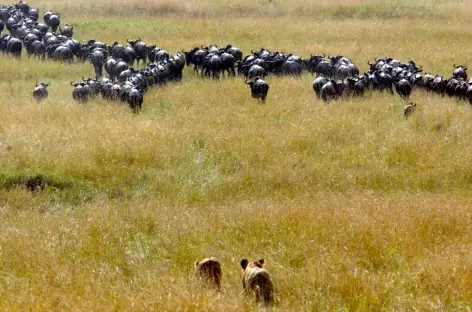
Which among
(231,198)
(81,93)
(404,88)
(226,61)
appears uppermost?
(404,88)

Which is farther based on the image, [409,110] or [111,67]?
[111,67]

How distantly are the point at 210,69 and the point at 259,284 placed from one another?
17155 millimetres

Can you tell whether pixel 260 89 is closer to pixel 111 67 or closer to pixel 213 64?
pixel 213 64

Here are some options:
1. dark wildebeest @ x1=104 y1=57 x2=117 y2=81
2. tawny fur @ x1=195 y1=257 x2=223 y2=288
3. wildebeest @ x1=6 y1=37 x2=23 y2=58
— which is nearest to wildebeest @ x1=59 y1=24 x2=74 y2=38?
wildebeest @ x1=6 y1=37 x2=23 y2=58

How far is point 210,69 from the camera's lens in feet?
75.5

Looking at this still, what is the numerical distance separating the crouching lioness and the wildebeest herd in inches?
439

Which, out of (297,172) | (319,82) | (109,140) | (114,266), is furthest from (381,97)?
(114,266)

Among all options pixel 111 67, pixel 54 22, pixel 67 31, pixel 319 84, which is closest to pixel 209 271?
pixel 319 84

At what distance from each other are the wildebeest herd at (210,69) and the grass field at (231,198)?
1.86 feet

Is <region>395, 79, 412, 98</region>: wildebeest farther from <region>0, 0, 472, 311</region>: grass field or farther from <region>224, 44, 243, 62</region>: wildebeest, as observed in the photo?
<region>224, 44, 243, 62</region>: wildebeest

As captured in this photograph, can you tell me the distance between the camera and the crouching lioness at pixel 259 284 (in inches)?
255

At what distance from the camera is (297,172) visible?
483 inches

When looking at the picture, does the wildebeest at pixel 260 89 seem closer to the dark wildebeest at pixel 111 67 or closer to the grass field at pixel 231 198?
the grass field at pixel 231 198

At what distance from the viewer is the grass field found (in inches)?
274
